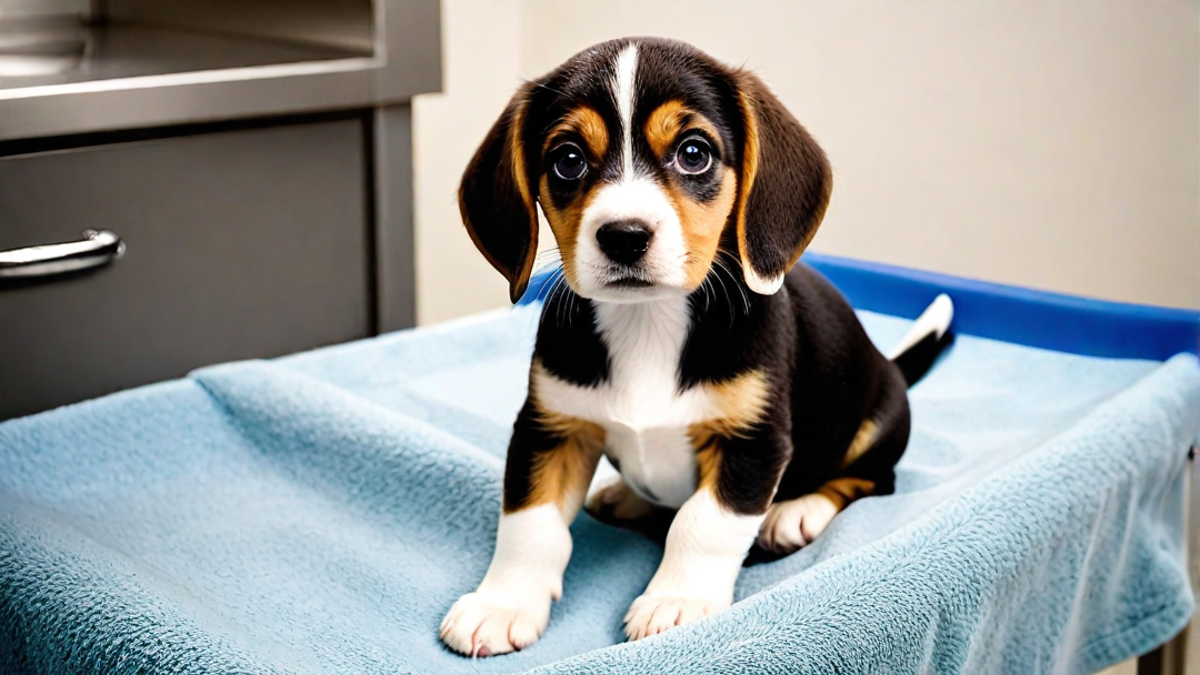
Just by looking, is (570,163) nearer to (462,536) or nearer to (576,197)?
(576,197)

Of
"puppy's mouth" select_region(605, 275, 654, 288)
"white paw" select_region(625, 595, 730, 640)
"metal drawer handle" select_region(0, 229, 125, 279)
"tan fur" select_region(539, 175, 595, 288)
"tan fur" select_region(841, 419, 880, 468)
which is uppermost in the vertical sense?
"tan fur" select_region(539, 175, 595, 288)

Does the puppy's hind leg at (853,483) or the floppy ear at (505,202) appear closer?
the floppy ear at (505,202)

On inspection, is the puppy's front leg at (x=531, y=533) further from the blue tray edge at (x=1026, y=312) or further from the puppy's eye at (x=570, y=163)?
the blue tray edge at (x=1026, y=312)

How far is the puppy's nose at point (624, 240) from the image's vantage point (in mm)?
711

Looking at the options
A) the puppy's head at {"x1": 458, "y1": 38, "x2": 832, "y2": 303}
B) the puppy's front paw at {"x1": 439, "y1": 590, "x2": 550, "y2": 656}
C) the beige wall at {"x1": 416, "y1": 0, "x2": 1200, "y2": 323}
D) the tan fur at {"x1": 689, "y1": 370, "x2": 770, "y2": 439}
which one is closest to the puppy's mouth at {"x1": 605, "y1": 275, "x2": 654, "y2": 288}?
the puppy's head at {"x1": 458, "y1": 38, "x2": 832, "y2": 303}

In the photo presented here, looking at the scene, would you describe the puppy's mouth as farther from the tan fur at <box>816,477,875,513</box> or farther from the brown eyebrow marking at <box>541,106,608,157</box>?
the tan fur at <box>816,477,875,513</box>

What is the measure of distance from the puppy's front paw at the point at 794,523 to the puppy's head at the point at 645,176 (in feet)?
0.86

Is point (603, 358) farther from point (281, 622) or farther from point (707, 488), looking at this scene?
point (281, 622)

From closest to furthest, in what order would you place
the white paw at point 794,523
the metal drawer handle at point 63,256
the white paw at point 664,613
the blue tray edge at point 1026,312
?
the white paw at point 664,613 → the white paw at point 794,523 → the metal drawer handle at point 63,256 → the blue tray edge at point 1026,312

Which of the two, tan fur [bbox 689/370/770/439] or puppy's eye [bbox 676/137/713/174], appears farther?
tan fur [bbox 689/370/770/439]

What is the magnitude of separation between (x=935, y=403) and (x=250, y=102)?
2.46 ft

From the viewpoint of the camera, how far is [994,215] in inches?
53.0

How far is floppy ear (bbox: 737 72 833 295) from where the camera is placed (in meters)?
0.76

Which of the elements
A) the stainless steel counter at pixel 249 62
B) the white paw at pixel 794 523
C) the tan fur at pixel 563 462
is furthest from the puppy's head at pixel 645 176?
the stainless steel counter at pixel 249 62
